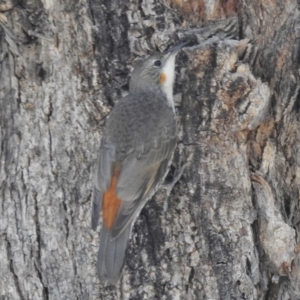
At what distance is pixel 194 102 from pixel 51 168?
2.89ft

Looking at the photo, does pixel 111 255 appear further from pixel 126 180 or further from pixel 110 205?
pixel 126 180

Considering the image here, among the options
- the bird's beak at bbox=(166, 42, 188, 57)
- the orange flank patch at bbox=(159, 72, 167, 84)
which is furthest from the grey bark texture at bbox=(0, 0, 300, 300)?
the orange flank patch at bbox=(159, 72, 167, 84)

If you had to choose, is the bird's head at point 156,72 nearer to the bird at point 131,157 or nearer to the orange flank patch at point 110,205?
the bird at point 131,157

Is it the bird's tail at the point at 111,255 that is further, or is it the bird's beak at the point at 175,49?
the bird's beak at the point at 175,49

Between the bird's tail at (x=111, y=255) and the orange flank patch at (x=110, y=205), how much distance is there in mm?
75

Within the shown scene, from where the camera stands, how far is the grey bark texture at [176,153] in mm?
4336

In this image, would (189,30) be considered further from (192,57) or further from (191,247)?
(191,247)

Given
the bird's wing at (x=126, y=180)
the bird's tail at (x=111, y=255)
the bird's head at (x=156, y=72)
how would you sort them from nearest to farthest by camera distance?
the bird's tail at (x=111, y=255)
the bird's wing at (x=126, y=180)
the bird's head at (x=156, y=72)

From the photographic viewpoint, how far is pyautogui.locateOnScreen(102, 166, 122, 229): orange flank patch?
14.2 ft

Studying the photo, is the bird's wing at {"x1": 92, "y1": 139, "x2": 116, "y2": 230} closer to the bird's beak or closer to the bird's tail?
the bird's tail

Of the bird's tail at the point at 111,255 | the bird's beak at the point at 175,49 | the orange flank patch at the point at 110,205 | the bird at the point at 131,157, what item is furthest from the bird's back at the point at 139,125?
the bird's tail at the point at 111,255

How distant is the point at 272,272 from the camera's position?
448cm

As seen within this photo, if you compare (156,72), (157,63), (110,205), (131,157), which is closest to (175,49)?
(157,63)

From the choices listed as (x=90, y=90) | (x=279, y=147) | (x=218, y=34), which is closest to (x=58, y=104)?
(x=90, y=90)
